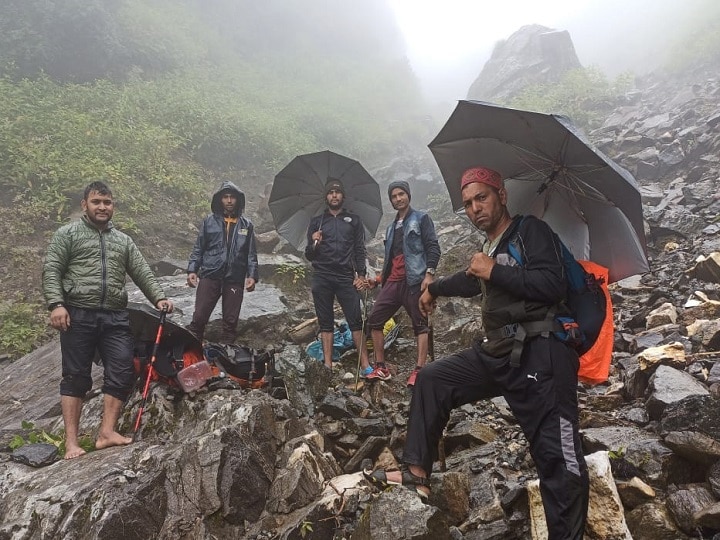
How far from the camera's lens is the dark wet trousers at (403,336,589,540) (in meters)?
2.43

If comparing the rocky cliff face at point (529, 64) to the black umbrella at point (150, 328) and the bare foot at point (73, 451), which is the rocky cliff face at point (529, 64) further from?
the bare foot at point (73, 451)

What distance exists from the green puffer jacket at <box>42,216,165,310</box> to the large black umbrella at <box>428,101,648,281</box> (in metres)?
3.77

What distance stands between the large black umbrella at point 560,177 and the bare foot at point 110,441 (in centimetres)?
438

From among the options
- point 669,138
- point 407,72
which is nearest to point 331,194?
point 669,138

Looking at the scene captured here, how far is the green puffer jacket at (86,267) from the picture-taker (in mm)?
4309

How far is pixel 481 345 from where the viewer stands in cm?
304

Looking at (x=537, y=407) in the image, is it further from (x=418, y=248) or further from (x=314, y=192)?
(x=314, y=192)

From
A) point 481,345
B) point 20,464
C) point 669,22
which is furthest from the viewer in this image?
point 669,22

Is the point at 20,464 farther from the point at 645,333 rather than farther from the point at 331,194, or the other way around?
the point at 645,333

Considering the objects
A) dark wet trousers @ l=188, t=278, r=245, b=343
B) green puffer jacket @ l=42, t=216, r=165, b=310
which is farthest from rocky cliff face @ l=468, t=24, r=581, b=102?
green puffer jacket @ l=42, t=216, r=165, b=310

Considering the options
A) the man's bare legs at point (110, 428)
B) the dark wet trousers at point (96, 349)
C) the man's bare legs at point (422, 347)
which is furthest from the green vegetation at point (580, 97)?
the man's bare legs at point (110, 428)

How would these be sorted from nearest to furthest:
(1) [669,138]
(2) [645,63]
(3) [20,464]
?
1. (3) [20,464]
2. (1) [669,138]
3. (2) [645,63]

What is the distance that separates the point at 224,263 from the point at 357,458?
3719mm

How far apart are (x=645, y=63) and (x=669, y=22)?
19.5ft
